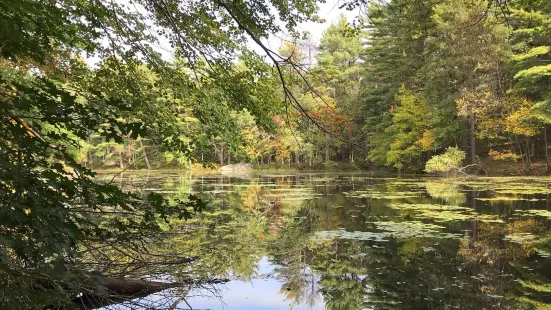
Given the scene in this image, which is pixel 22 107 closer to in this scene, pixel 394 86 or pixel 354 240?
pixel 354 240

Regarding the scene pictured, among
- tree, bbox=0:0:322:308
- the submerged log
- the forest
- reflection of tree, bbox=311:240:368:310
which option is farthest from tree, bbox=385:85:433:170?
the submerged log

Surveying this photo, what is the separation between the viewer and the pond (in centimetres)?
465

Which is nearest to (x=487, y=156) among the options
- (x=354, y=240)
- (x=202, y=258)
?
(x=354, y=240)

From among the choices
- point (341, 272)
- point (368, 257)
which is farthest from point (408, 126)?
point (341, 272)

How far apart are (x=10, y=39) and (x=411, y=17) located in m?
3.21

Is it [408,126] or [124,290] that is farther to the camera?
[408,126]

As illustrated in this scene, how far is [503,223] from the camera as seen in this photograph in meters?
8.57

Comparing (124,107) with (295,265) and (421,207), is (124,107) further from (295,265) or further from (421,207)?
(421,207)

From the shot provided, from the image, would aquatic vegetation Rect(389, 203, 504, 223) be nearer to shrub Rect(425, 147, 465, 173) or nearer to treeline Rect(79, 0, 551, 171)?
treeline Rect(79, 0, 551, 171)

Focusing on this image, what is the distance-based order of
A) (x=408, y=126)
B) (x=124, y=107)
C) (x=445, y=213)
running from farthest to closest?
(x=408, y=126), (x=445, y=213), (x=124, y=107)

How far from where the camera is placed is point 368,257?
20.8 ft

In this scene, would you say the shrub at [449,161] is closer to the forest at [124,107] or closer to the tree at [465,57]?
the tree at [465,57]

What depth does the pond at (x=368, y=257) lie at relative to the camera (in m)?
4.65

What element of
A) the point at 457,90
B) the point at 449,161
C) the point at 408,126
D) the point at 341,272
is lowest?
the point at 341,272
